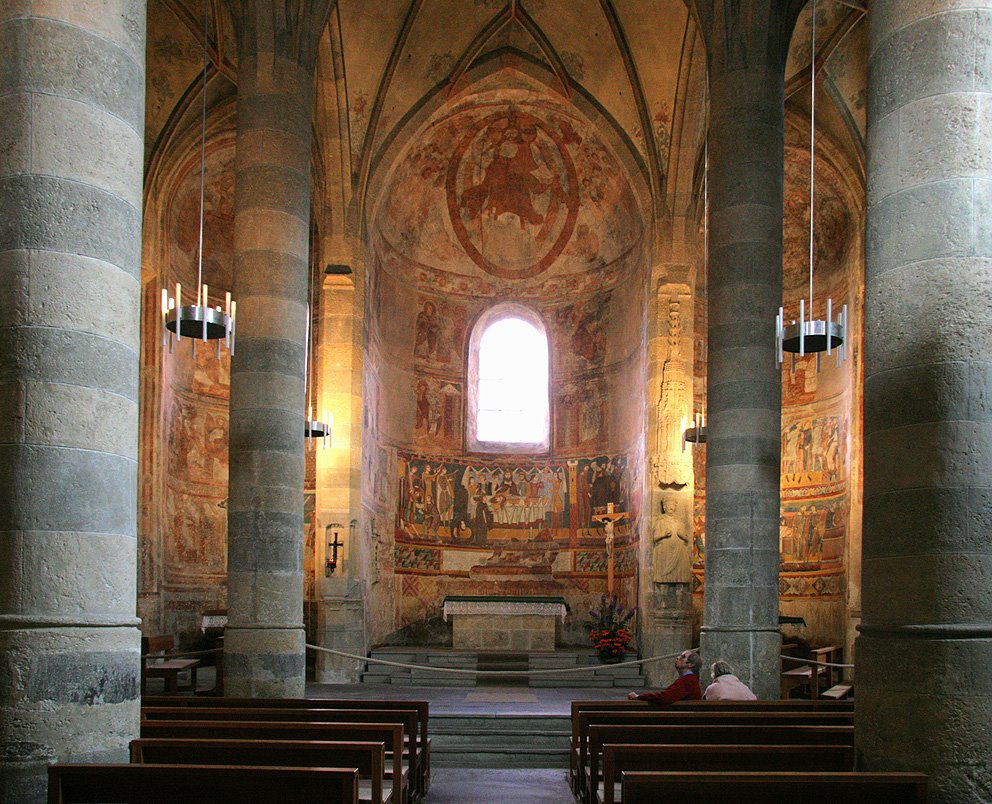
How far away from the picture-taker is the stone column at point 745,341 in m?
13.0

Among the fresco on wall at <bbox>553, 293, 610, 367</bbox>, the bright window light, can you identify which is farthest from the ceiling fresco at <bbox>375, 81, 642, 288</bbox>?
the bright window light

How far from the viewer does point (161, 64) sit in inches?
822

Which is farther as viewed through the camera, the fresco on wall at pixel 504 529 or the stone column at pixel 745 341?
the fresco on wall at pixel 504 529

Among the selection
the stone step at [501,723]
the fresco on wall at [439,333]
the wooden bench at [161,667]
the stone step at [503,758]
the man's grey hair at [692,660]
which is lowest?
the stone step at [503,758]

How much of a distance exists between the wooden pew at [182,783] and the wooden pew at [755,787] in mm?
1464

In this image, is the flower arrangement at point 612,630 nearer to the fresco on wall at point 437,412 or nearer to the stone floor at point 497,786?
the fresco on wall at point 437,412

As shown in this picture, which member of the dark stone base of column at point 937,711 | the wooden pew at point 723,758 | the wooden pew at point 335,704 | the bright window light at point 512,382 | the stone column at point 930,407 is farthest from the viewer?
the bright window light at point 512,382

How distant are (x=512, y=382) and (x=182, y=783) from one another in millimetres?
22619

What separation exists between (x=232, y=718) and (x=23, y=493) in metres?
3.72

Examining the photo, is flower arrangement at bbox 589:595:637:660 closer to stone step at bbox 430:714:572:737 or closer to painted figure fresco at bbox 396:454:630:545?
painted figure fresco at bbox 396:454:630:545

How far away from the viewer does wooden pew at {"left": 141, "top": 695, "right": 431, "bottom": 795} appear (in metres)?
9.72

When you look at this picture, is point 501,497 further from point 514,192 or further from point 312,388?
point 514,192

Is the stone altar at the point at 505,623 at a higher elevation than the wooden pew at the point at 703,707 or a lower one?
lower

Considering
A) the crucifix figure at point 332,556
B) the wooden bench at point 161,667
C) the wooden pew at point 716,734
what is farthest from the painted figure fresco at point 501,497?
the wooden pew at point 716,734
